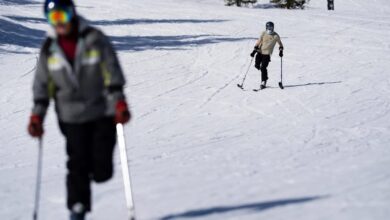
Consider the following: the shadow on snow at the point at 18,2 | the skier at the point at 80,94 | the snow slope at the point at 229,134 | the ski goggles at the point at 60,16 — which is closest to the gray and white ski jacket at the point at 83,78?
the skier at the point at 80,94

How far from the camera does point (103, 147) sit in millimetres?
4438

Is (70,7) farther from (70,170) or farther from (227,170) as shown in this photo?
(227,170)

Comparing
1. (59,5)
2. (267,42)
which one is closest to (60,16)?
(59,5)

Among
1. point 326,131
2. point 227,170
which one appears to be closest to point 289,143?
point 326,131

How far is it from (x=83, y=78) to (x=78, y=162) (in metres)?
0.66

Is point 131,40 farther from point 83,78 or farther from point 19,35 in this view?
point 83,78

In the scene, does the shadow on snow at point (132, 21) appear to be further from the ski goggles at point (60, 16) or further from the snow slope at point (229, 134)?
the ski goggles at point (60, 16)

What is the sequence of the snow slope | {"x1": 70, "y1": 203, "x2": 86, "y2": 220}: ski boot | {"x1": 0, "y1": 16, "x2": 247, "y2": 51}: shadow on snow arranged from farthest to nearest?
{"x1": 0, "y1": 16, "x2": 247, "y2": 51}: shadow on snow < the snow slope < {"x1": 70, "y1": 203, "x2": 86, "y2": 220}: ski boot

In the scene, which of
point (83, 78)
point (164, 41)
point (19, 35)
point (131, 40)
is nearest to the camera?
point (83, 78)

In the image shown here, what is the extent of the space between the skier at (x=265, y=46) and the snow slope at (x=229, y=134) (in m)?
0.60

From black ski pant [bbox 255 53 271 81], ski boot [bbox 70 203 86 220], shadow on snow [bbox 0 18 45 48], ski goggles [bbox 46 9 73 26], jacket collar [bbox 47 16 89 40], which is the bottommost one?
shadow on snow [bbox 0 18 45 48]

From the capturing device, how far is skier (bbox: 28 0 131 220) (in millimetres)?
4336

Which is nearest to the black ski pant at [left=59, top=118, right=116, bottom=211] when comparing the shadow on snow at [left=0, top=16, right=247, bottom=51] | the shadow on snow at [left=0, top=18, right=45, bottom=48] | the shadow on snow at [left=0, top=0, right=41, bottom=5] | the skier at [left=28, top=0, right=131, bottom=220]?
the skier at [left=28, top=0, right=131, bottom=220]

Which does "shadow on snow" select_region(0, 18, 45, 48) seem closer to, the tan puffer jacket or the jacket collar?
the tan puffer jacket
